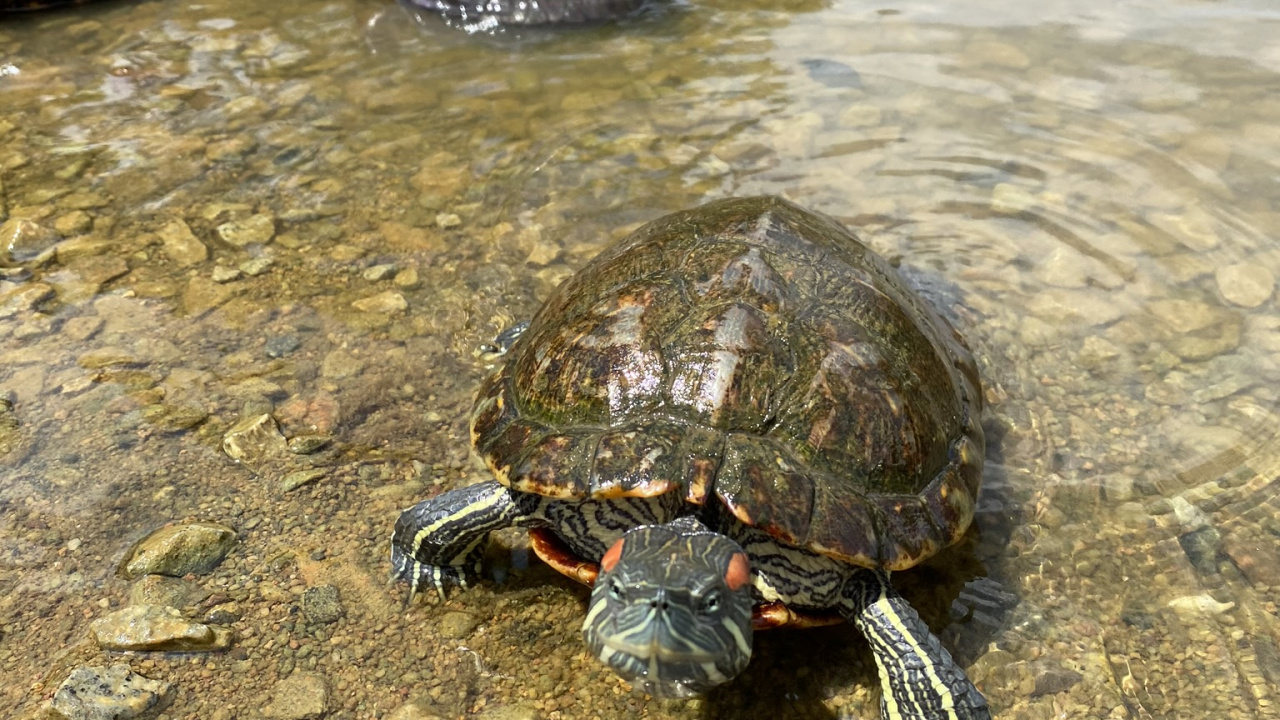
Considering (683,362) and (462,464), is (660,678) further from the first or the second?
(462,464)

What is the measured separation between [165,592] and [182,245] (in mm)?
3352

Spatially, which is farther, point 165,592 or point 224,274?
point 224,274

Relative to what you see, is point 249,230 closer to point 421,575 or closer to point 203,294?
point 203,294

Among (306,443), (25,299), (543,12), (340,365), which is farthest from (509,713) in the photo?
(543,12)

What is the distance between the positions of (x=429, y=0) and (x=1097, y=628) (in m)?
9.22

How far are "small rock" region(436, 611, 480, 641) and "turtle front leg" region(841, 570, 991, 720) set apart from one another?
171 cm

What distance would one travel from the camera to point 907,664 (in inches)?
143

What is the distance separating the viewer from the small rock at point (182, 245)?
6.46 metres

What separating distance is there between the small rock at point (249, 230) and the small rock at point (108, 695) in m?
3.72

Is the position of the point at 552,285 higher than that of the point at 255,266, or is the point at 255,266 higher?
the point at 255,266

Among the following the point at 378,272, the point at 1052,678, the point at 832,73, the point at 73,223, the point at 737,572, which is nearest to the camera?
the point at 737,572

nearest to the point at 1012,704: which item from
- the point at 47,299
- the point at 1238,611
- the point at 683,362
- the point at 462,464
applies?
the point at 1238,611

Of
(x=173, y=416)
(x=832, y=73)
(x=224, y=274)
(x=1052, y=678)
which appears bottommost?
(x=1052, y=678)

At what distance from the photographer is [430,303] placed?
6156 millimetres
